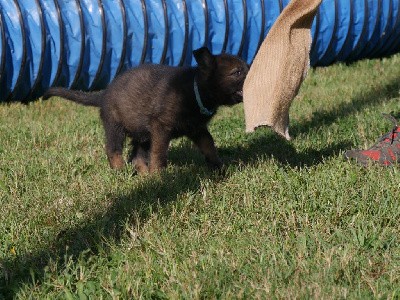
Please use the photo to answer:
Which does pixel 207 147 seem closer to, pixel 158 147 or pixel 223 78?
pixel 158 147

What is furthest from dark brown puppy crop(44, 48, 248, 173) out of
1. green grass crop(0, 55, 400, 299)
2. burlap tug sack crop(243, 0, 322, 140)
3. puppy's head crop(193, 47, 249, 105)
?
burlap tug sack crop(243, 0, 322, 140)

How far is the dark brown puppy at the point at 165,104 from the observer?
5766mm

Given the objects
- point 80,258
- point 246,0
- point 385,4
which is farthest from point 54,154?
point 385,4

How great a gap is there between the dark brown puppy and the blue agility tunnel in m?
3.07

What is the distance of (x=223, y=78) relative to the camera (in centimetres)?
575

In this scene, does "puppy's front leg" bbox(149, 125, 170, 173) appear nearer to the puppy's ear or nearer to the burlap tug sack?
the puppy's ear

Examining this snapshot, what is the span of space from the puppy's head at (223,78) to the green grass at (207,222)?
20.3 inches

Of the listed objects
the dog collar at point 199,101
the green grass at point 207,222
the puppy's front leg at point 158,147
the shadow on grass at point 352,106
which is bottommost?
the green grass at point 207,222

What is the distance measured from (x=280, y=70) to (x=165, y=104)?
3.89 ft

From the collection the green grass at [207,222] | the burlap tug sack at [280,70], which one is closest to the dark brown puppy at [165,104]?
the green grass at [207,222]

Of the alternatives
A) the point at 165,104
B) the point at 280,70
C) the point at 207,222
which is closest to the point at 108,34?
the point at 165,104

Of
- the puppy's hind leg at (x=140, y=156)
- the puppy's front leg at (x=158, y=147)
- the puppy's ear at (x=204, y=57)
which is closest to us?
the puppy's ear at (x=204, y=57)

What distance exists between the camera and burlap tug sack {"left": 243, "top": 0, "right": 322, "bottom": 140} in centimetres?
491

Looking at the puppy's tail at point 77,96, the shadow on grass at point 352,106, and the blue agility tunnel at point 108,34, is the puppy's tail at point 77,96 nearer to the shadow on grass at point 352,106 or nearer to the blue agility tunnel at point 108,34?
the shadow on grass at point 352,106
